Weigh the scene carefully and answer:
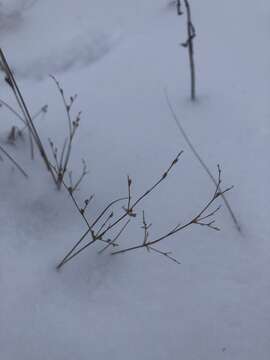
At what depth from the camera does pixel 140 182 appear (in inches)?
54.6

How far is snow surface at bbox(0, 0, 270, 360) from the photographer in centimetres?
113

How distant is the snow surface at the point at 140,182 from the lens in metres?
1.13

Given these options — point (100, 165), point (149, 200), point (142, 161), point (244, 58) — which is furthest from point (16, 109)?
point (244, 58)

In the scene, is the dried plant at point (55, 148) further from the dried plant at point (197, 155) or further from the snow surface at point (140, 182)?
the dried plant at point (197, 155)

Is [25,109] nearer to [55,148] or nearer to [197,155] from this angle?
[55,148]

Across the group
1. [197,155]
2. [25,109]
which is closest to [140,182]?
[197,155]

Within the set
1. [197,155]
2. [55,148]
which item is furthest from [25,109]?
[197,155]

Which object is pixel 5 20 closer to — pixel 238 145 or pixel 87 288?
pixel 238 145

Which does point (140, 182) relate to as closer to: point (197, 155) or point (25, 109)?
point (197, 155)

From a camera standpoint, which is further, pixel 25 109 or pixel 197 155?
pixel 197 155

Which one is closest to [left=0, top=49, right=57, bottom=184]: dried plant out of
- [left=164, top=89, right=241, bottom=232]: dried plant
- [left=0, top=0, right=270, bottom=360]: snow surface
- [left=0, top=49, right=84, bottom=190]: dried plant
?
[left=0, top=49, right=84, bottom=190]: dried plant

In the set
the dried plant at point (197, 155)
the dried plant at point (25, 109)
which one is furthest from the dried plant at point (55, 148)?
the dried plant at point (197, 155)

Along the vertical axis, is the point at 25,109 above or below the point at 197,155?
above

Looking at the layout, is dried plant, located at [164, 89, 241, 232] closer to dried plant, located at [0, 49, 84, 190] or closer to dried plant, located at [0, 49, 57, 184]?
dried plant, located at [0, 49, 84, 190]
